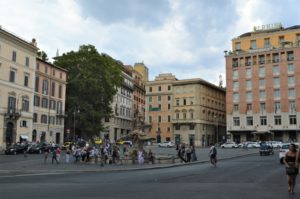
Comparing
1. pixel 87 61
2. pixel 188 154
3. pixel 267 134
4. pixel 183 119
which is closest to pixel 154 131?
pixel 183 119

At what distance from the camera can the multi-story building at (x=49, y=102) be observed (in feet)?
203

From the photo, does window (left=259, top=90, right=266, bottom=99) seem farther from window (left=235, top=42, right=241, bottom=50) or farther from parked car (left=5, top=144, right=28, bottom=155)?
parked car (left=5, top=144, right=28, bottom=155)

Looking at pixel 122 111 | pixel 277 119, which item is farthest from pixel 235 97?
pixel 122 111

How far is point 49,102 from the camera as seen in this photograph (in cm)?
6494

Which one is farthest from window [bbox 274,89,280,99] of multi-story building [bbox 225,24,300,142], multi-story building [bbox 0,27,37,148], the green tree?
multi-story building [bbox 0,27,37,148]

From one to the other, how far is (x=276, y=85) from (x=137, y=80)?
46944 mm

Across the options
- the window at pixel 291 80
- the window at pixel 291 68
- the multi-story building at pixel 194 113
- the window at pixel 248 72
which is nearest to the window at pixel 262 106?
the window at pixel 248 72

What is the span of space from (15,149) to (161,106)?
61.8 m

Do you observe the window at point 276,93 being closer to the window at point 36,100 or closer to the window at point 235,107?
the window at point 235,107

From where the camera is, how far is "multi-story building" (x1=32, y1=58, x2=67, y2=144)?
2438 inches

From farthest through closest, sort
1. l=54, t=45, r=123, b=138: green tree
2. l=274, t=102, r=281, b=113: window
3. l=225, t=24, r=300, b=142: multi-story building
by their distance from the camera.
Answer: l=274, t=102, r=281, b=113: window < l=225, t=24, r=300, b=142: multi-story building < l=54, t=45, r=123, b=138: green tree

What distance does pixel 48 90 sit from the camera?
64688 mm

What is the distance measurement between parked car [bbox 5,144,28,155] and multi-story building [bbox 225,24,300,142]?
168ft

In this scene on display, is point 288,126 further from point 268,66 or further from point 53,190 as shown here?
point 53,190
